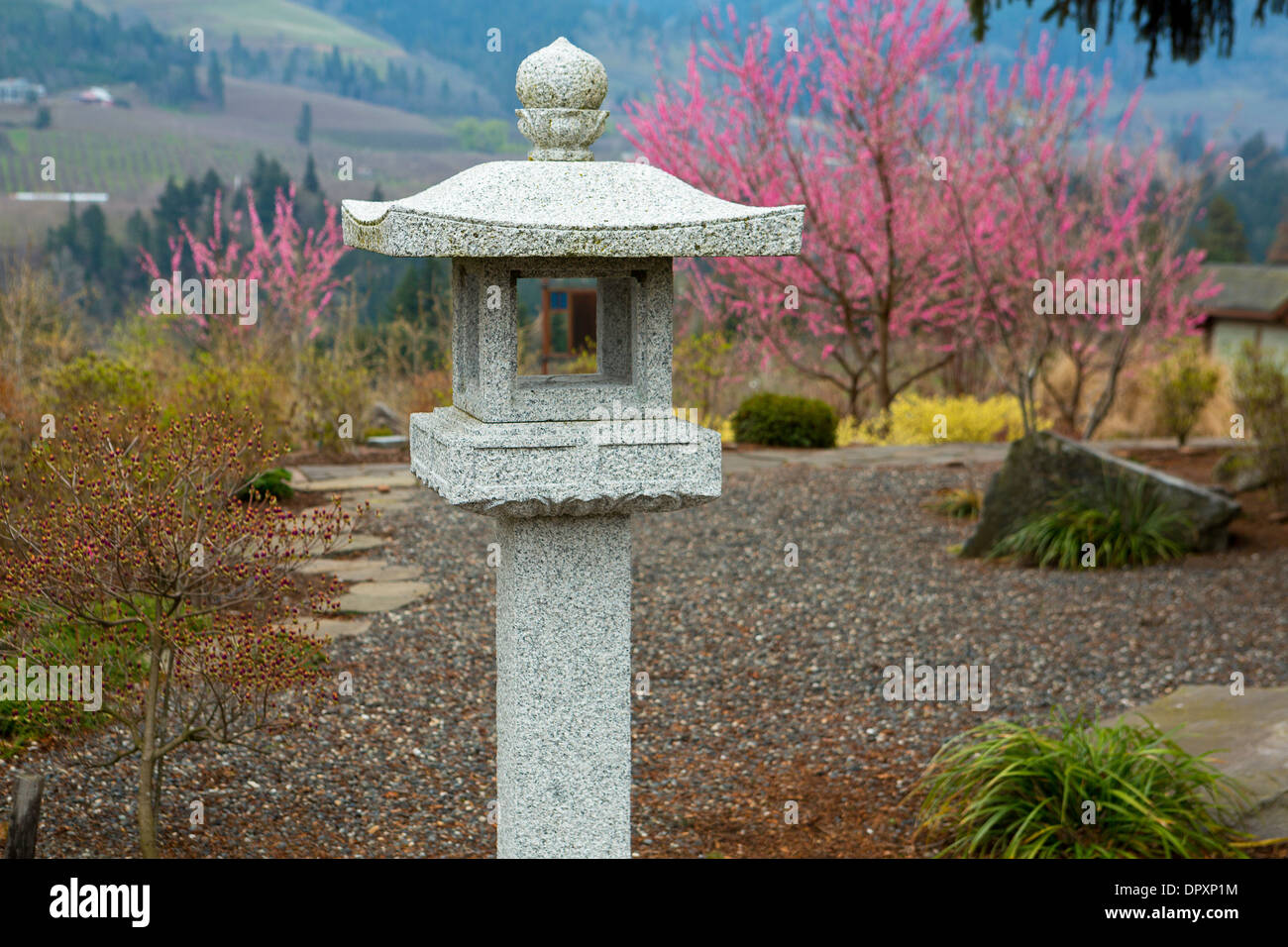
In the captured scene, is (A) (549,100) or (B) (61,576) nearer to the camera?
(A) (549,100)

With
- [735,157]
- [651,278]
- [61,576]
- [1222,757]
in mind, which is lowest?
[1222,757]

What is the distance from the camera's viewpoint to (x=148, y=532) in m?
3.12

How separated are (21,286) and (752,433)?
19.4 feet

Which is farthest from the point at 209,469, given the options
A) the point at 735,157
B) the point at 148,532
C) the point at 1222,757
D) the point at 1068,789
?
the point at 735,157

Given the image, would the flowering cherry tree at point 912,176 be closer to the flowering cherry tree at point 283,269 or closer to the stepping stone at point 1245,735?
the flowering cherry tree at point 283,269

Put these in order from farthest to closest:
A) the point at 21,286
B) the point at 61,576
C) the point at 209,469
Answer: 1. the point at 21,286
2. the point at 209,469
3. the point at 61,576

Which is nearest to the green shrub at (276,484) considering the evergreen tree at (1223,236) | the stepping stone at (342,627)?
the stepping stone at (342,627)

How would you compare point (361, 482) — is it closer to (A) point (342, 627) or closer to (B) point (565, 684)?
(A) point (342, 627)

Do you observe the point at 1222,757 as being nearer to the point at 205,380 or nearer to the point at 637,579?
the point at 637,579

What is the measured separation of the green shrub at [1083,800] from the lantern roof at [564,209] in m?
1.91

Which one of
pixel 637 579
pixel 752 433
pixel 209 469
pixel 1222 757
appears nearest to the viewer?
pixel 209 469

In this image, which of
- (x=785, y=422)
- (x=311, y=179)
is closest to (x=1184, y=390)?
(x=785, y=422)

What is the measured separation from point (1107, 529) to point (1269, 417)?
5.48ft

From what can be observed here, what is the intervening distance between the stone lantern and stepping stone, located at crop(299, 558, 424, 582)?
335 centimetres
